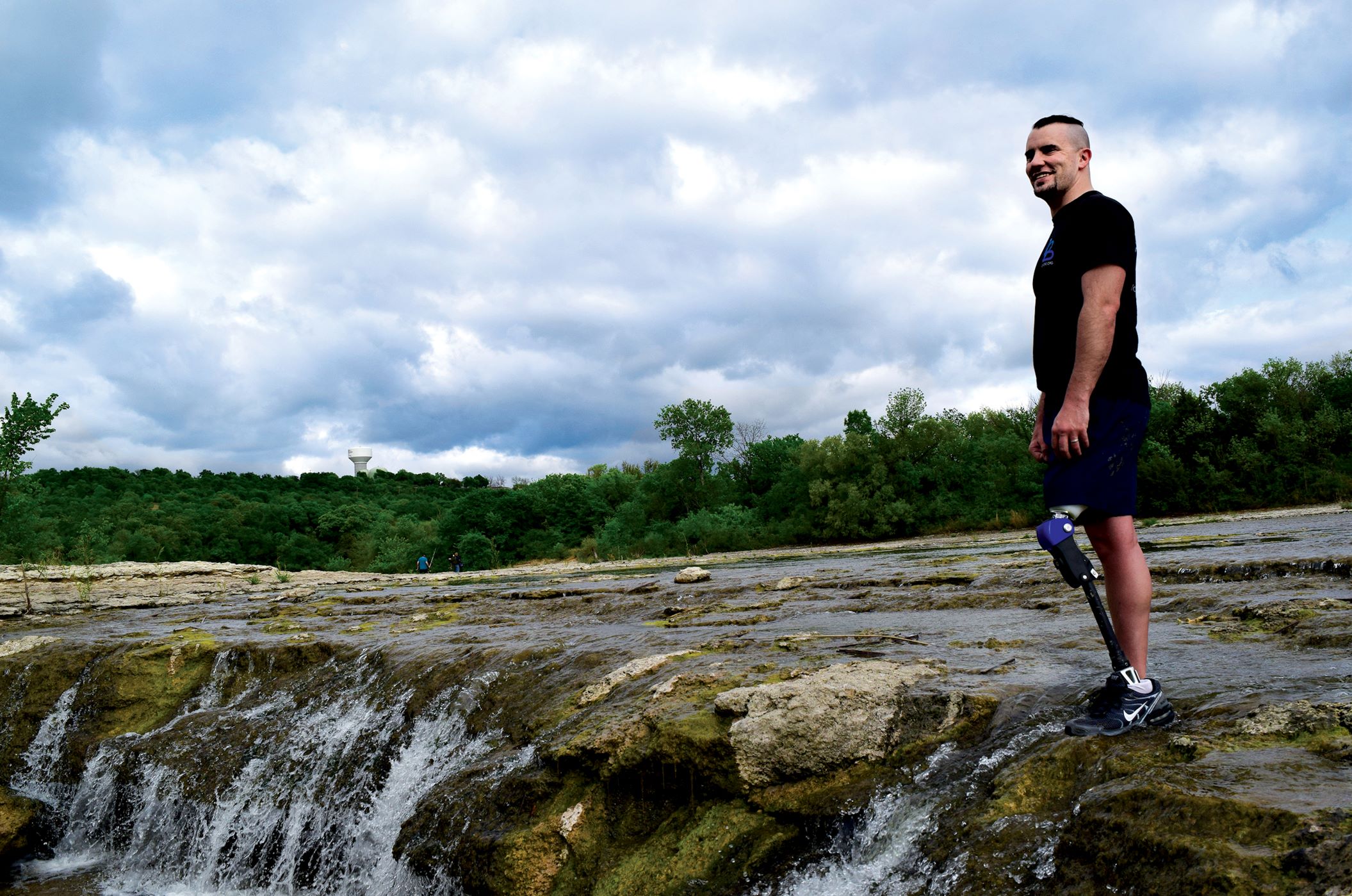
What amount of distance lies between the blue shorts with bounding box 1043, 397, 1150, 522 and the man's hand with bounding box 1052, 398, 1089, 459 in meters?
0.05

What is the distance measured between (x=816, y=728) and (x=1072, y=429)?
164 centimetres

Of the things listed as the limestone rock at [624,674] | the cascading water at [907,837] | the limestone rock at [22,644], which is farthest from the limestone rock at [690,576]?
the cascading water at [907,837]

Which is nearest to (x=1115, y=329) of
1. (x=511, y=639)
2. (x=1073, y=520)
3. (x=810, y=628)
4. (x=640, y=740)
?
(x=1073, y=520)

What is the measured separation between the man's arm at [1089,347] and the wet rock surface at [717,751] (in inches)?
43.6

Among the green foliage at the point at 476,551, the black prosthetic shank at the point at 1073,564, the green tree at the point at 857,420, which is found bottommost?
the green foliage at the point at 476,551

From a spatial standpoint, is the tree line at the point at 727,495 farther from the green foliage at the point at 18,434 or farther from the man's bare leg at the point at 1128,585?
the man's bare leg at the point at 1128,585

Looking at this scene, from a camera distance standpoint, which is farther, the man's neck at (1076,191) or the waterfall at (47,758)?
the waterfall at (47,758)

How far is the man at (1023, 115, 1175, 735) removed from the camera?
9.98ft

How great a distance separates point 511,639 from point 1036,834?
218 inches

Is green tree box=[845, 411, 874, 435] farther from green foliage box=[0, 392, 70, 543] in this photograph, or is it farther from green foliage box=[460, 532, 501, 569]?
green foliage box=[0, 392, 70, 543]

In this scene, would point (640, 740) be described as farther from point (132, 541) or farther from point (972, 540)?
point (132, 541)

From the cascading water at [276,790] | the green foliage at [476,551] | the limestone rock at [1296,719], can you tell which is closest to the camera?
the limestone rock at [1296,719]

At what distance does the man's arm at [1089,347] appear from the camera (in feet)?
9.93

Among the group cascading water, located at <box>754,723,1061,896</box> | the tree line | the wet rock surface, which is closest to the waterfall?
the wet rock surface
